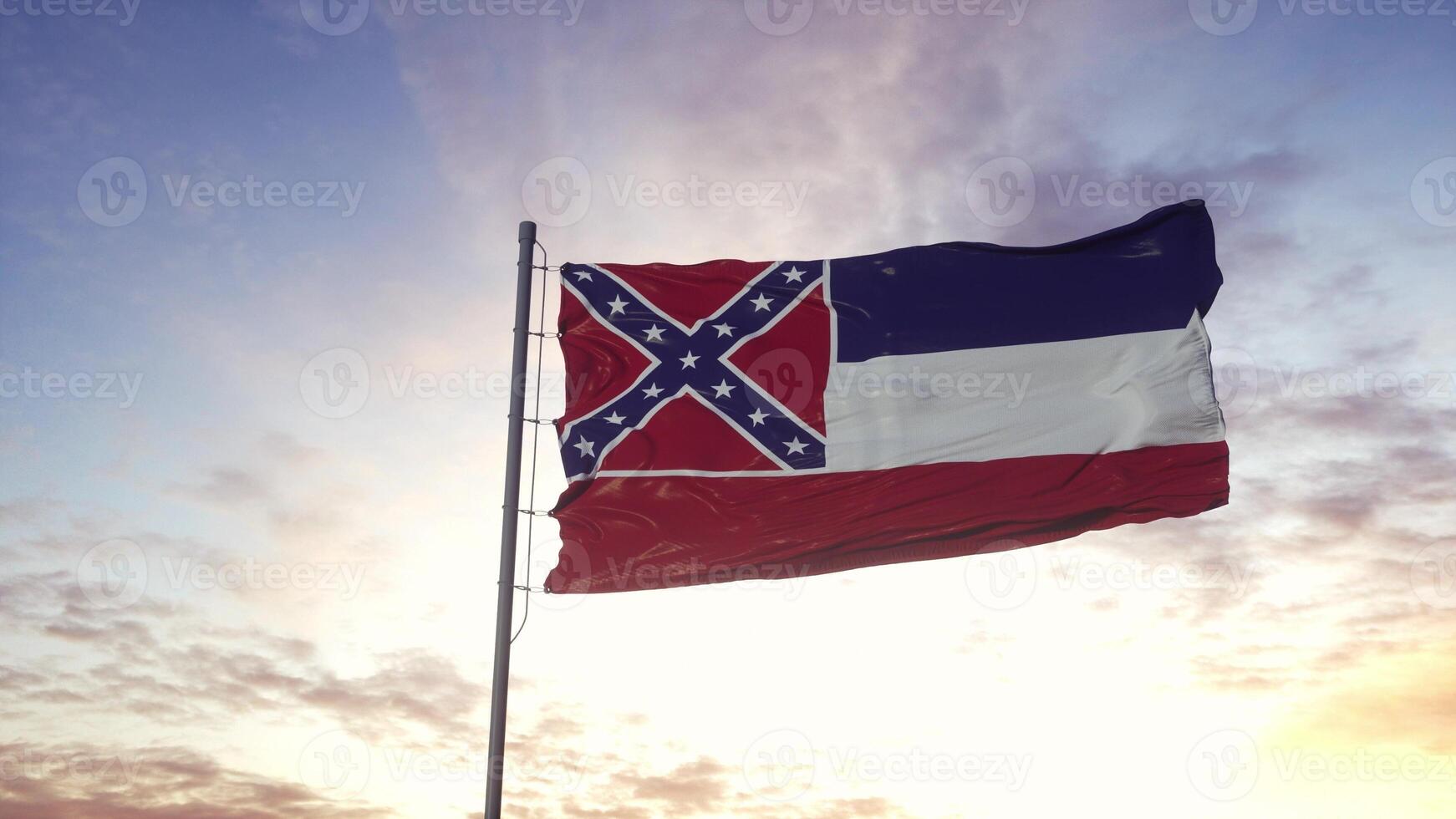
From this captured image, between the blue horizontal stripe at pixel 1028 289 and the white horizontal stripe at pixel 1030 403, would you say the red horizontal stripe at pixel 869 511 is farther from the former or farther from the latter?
the blue horizontal stripe at pixel 1028 289

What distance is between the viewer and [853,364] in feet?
49.1

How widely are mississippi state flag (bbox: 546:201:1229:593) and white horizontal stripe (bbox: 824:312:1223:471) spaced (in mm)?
23

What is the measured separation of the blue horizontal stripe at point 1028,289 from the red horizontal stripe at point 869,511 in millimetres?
1568

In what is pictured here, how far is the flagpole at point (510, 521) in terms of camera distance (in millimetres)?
11250

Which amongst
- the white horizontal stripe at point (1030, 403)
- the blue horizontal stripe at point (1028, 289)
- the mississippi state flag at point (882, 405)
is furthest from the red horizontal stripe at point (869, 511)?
the blue horizontal stripe at point (1028, 289)

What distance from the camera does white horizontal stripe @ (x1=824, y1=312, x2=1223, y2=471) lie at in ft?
46.1

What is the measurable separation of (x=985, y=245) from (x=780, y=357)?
9.03ft

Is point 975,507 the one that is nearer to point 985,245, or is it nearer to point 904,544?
point 904,544

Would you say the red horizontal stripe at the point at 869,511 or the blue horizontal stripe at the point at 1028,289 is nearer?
the red horizontal stripe at the point at 869,511

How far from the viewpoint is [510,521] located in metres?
12.1

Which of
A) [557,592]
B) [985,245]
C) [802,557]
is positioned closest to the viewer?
[557,592]

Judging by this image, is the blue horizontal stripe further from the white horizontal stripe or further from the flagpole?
the flagpole

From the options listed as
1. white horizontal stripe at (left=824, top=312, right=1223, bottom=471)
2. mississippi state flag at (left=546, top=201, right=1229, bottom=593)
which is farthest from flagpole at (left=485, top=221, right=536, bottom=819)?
white horizontal stripe at (left=824, top=312, right=1223, bottom=471)

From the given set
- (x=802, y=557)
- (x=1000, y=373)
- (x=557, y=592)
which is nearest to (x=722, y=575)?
(x=802, y=557)
